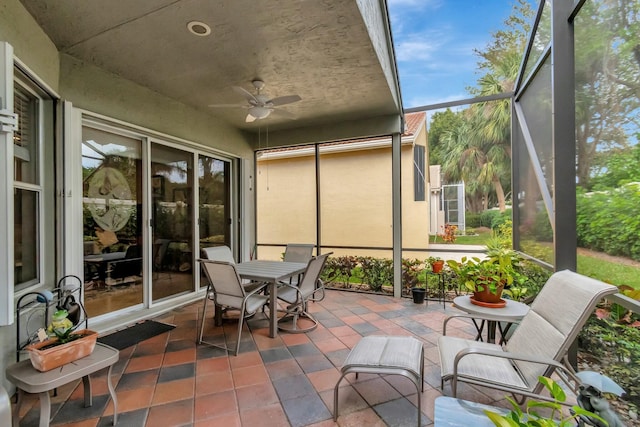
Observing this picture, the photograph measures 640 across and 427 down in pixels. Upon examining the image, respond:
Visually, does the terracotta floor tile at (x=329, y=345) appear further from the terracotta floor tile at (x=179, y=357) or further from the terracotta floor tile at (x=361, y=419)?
the terracotta floor tile at (x=179, y=357)

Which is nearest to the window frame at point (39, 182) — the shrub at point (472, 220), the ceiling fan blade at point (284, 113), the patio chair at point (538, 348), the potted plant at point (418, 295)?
the ceiling fan blade at point (284, 113)

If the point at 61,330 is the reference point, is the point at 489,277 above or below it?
above

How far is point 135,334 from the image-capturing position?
3160mm

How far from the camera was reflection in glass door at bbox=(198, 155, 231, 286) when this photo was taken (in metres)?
4.70

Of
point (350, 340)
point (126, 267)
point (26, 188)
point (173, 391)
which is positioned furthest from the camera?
point (126, 267)

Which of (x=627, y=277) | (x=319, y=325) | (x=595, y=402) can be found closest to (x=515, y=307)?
(x=627, y=277)

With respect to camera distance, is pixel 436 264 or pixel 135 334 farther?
pixel 436 264

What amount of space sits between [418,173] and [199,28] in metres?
3.85

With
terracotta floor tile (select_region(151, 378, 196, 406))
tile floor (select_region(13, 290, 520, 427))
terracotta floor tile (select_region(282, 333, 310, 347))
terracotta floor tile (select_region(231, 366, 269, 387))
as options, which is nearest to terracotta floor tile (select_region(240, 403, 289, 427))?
tile floor (select_region(13, 290, 520, 427))

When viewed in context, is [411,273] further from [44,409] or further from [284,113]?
[44,409]

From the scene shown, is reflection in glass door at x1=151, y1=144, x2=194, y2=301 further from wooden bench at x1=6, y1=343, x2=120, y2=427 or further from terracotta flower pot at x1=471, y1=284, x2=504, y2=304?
terracotta flower pot at x1=471, y1=284, x2=504, y2=304

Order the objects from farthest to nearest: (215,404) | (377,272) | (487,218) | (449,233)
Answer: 1. (377,272)
2. (449,233)
3. (487,218)
4. (215,404)

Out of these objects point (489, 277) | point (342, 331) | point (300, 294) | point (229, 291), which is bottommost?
point (342, 331)

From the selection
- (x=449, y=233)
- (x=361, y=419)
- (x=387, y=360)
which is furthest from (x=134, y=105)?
(x=449, y=233)
